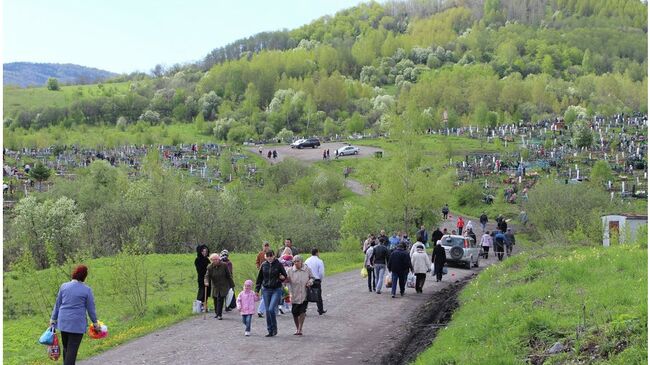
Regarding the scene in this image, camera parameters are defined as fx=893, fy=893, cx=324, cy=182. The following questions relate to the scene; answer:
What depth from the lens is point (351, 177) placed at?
242 feet

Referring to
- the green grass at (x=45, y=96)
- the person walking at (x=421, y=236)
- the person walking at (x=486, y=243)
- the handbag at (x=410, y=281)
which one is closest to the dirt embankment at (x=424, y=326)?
the handbag at (x=410, y=281)

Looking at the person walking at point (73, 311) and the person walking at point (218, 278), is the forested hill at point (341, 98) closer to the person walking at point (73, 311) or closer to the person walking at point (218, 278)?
the person walking at point (218, 278)

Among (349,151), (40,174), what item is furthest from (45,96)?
(40,174)

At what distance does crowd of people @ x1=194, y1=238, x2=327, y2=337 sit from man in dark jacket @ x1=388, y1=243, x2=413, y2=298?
117 inches

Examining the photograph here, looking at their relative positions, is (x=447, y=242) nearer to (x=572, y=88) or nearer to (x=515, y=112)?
(x=515, y=112)

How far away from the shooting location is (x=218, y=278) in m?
19.4

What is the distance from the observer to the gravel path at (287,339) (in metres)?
15.3

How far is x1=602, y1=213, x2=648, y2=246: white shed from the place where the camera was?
32.8m

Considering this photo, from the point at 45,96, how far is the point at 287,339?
162 metres

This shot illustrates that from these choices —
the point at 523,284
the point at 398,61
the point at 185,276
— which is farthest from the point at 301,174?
the point at 398,61

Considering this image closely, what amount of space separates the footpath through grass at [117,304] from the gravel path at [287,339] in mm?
919

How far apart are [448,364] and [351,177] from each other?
200ft

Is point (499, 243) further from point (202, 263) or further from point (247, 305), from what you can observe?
point (247, 305)

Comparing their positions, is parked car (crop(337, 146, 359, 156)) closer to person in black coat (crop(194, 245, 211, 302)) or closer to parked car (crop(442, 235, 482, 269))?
parked car (crop(442, 235, 482, 269))
